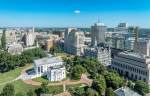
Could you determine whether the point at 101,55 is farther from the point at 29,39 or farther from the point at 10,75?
the point at 29,39

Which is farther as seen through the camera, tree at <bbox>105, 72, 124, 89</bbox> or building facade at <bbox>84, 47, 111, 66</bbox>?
building facade at <bbox>84, 47, 111, 66</bbox>

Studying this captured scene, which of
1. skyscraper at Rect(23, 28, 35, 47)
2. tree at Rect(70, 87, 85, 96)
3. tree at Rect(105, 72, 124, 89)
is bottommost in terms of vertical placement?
tree at Rect(70, 87, 85, 96)

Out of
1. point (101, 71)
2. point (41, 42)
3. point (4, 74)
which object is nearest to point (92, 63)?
point (101, 71)

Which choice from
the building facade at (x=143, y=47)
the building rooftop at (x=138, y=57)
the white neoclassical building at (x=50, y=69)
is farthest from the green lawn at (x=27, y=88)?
the building facade at (x=143, y=47)

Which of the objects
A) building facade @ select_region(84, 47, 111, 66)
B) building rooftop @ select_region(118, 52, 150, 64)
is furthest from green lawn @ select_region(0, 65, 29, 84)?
building rooftop @ select_region(118, 52, 150, 64)

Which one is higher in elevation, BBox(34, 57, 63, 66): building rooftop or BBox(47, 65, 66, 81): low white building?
BBox(34, 57, 63, 66): building rooftop

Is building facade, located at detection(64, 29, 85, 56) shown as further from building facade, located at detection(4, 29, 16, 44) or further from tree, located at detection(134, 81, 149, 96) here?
tree, located at detection(134, 81, 149, 96)

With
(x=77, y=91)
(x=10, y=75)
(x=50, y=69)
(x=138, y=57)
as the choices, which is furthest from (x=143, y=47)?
(x=10, y=75)
